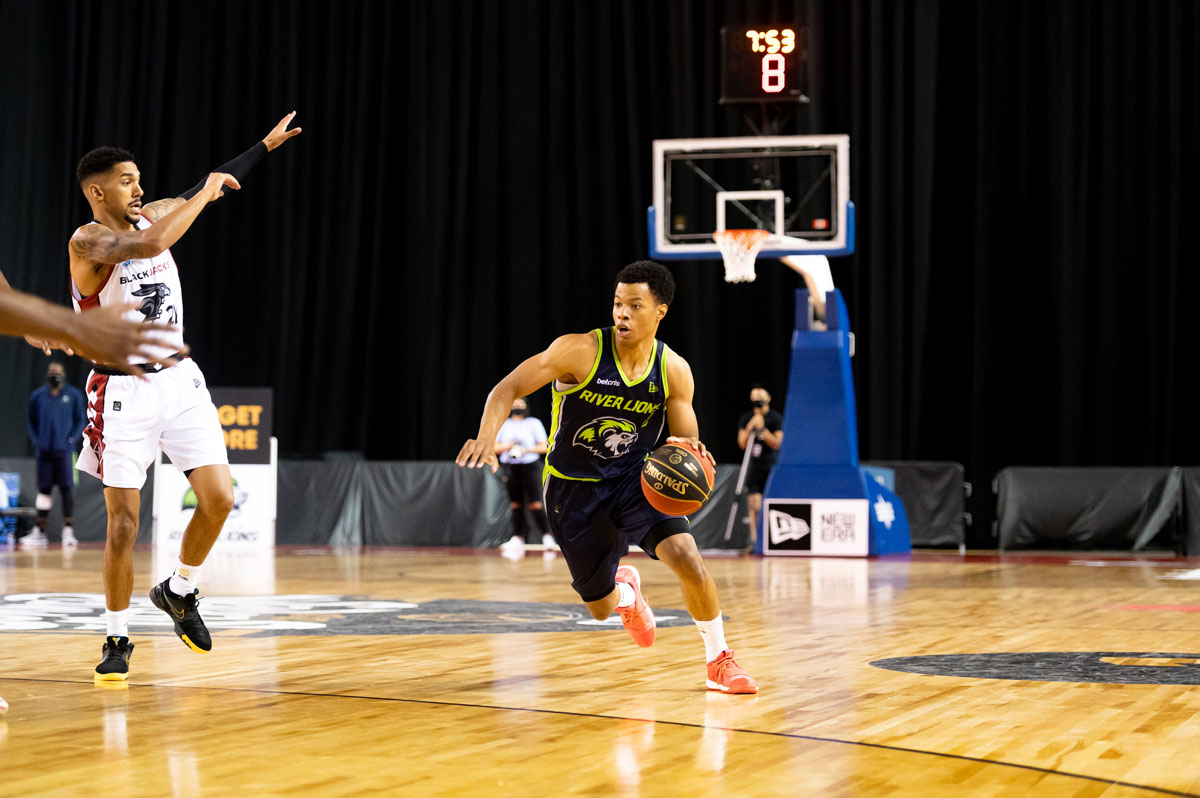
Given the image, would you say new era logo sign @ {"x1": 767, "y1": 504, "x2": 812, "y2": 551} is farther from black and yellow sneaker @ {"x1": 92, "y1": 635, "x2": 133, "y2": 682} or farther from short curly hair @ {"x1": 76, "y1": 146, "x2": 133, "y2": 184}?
short curly hair @ {"x1": 76, "y1": 146, "x2": 133, "y2": 184}

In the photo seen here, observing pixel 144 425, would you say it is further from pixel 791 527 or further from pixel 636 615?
pixel 791 527

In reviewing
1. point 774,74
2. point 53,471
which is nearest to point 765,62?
point 774,74

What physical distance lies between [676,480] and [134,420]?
2102 millimetres

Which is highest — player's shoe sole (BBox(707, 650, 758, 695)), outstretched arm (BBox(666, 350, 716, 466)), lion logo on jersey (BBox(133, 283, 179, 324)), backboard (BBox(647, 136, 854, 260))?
backboard (BBox(647, 136, 854, 260))

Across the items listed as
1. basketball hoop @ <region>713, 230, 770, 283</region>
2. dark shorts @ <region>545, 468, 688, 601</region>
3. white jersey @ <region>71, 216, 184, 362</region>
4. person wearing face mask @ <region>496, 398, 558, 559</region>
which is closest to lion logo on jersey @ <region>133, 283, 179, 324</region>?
white jersey @ <region>71, 216, 184, 362</region>

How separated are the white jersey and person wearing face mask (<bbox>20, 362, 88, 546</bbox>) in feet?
39.4

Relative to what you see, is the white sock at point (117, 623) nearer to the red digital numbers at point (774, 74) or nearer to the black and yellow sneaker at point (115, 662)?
the black and yellow sneaker at point (115, 662)

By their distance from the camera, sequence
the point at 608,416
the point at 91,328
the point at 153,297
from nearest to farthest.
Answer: the point at 91,328
the point at 153,297
the point at 608,416

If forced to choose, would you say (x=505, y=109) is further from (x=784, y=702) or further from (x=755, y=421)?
(x=784, y=702)

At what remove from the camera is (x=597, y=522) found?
18.3 feet

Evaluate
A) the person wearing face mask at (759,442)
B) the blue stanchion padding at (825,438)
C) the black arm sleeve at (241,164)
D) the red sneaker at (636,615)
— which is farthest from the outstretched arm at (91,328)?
the person wearing face mask at (759,442)

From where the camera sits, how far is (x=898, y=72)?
1911 centimetres

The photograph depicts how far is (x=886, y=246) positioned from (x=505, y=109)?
20.5 ft

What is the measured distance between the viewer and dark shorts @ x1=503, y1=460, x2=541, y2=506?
16.3m
